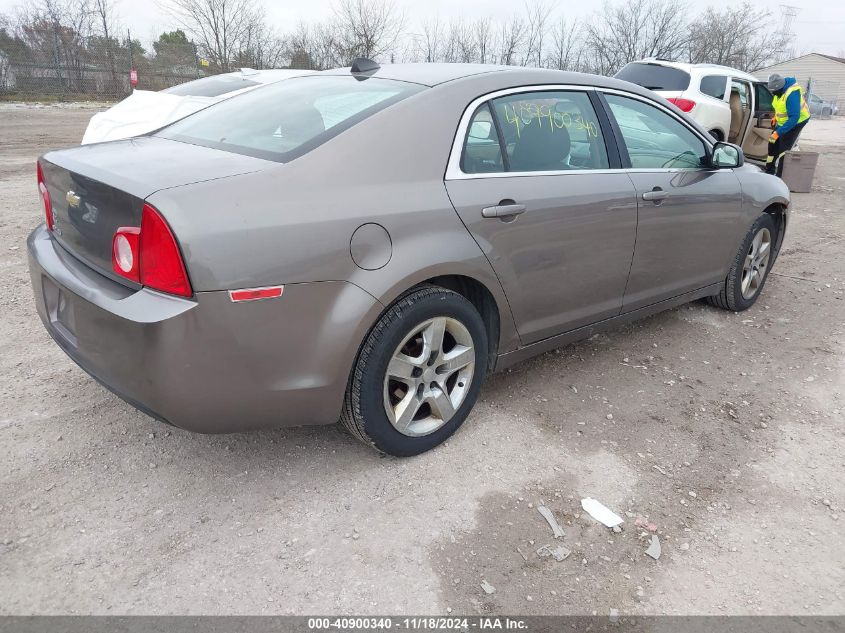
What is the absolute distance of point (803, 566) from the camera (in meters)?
2.41

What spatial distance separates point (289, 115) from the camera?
2936 mm

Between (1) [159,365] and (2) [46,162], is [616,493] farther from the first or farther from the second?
(2) [46,162]

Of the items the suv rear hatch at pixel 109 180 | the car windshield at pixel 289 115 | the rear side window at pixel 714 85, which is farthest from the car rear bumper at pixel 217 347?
the rear side window at pixel 714 85

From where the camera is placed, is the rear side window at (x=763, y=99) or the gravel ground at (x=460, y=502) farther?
the rear side window at (x=763, y=99)

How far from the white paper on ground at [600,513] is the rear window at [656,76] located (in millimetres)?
9426

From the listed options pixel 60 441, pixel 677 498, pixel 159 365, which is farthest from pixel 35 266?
pixel 677 498

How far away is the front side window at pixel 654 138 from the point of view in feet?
11.8

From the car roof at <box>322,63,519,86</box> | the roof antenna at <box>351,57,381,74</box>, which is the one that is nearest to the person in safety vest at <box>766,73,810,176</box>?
the car roof at <box>322,63,519,86</box>

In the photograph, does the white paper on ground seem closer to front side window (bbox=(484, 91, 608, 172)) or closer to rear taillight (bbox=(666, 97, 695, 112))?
front side window (bbox=(484, 91, 608, 172))

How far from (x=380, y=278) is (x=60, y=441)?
1.65m

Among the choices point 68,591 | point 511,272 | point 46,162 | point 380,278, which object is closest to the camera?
point 68,591

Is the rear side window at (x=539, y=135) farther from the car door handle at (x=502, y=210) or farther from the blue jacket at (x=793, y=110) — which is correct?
the blue jacket at (x=793, y=110)

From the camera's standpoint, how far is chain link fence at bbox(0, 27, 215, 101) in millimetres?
23688

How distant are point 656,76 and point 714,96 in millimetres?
988
